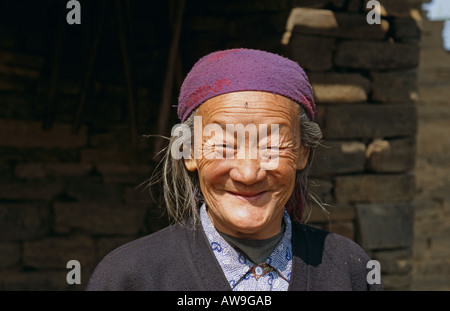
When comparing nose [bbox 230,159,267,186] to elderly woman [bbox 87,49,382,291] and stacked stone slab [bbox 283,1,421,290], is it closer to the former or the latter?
elderly woman [bbox 87,49,382,291]

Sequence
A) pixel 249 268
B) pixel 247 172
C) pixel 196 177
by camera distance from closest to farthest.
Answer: pixel 247 172 → pixel 249 268 → pixel 196 177

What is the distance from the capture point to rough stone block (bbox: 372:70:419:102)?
3.68 meters

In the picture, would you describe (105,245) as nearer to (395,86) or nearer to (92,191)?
(92,191)

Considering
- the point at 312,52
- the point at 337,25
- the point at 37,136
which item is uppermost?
the point at 337,25

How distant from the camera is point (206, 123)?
1.63 metres

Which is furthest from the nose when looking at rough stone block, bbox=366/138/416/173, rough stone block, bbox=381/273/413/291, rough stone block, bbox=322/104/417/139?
rough stone block, bbox=381/273/413/291

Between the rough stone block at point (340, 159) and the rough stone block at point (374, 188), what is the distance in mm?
61

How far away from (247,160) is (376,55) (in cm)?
235

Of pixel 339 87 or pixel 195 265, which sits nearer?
pixel 195 265

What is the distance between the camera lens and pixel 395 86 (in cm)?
371

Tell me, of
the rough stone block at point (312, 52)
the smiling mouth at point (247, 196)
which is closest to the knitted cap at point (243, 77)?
the smiling mouth at point (247, 196)

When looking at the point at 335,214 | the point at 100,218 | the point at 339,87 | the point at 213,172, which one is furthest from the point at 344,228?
the point at 213,172

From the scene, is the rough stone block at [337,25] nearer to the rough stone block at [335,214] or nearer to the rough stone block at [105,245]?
the rough stone block at [335,214]

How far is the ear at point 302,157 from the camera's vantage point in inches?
68.2
